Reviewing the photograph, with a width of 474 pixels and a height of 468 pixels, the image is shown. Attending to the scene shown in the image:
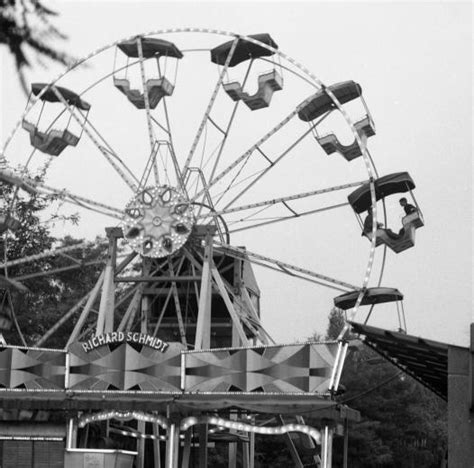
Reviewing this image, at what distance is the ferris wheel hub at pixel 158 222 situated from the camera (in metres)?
28.2

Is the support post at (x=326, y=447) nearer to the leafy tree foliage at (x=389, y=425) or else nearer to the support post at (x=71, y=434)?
the support post at (x=71, y=434)

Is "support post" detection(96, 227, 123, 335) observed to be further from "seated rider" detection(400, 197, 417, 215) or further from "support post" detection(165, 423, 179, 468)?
"seated rider" detection(400, 197, 417, 215)

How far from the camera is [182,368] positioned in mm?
23922

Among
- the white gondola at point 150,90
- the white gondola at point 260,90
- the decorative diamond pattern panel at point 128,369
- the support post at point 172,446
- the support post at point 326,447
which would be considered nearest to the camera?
the support post at point 326,447

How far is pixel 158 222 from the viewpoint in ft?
92.9

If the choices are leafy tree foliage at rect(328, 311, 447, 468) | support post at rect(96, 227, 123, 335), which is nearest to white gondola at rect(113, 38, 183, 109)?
support post at rect(96, 227, 123, 335)

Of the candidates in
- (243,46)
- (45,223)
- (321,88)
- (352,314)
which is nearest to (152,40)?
(243,46)

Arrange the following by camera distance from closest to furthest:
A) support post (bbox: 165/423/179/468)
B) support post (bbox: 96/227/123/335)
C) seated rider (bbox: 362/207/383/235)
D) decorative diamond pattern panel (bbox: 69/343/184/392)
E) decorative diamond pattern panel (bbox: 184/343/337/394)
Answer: support post (bbox: 165/423/179/468) < decorative diamond pattern panel (bbox: 184/343/337/394) < decorative diamond pattern panel (bbox: 69/343/184/392) < seated rider (bbox: 362/207/383/235) < support post (bbox: 96/227/123/335)

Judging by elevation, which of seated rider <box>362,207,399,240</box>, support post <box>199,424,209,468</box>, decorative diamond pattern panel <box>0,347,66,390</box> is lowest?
support post <box>199,424,209,468</box>

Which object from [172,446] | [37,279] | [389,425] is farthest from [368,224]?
[389,425]

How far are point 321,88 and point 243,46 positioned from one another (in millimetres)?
3079

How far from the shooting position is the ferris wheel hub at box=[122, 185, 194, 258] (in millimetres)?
28203

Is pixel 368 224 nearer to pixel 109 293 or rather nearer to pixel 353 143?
pixel 353 143

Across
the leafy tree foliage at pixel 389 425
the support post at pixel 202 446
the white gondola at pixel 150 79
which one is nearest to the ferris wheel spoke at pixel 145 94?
the white gondola at pixel 150 79
